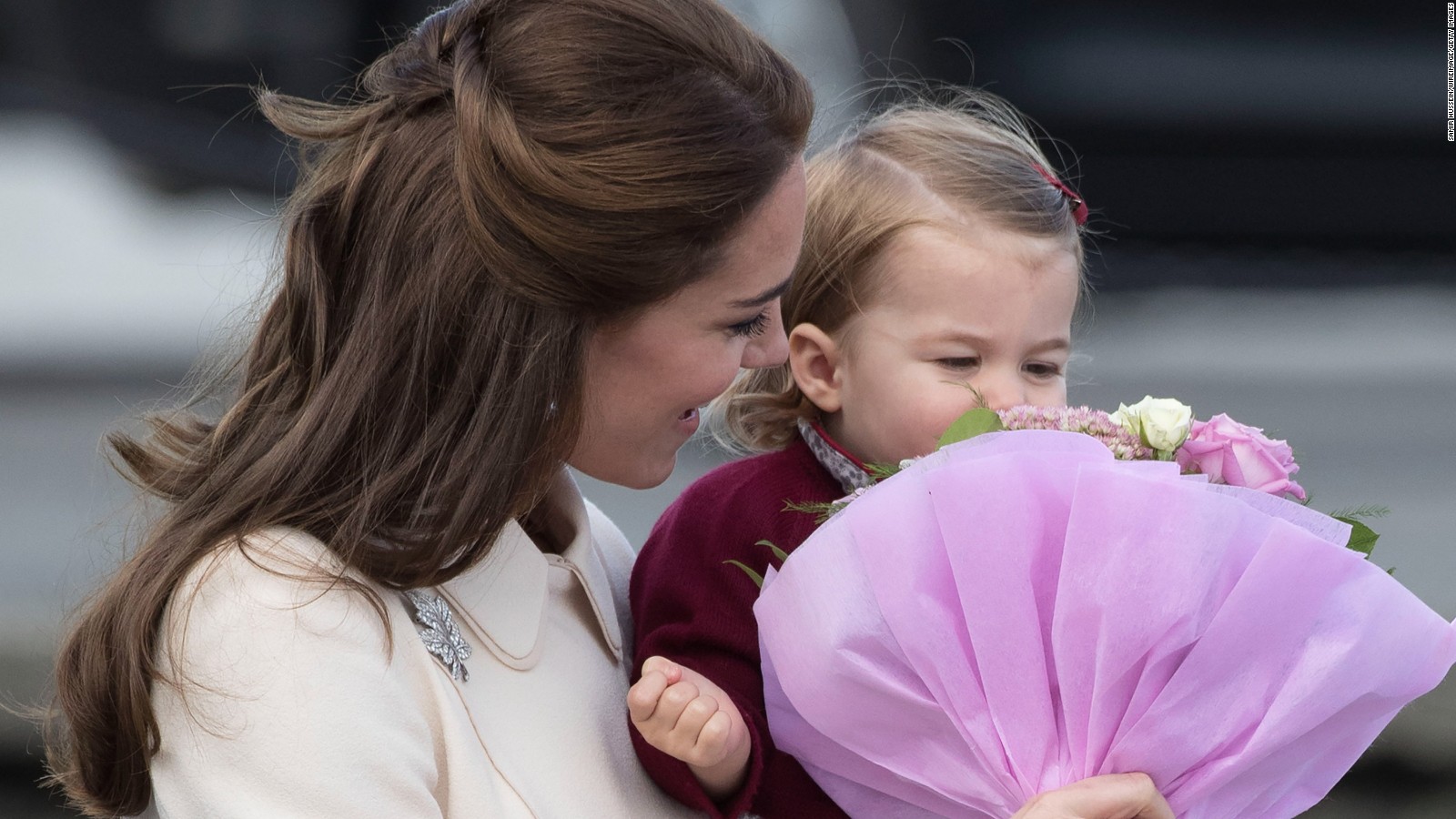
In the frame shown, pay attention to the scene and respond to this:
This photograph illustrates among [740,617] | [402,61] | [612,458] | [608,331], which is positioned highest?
[402,61]

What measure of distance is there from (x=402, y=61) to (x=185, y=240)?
320 centimetres

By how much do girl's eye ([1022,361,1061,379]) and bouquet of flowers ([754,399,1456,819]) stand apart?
0.45 m

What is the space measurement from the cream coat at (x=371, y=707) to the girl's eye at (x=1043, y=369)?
72 cm

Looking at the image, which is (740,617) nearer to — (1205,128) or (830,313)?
(830,313)

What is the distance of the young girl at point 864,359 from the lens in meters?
1.62

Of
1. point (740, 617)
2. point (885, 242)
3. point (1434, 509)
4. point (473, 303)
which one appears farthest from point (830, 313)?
point (1434, 509)

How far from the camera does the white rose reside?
4.65ft

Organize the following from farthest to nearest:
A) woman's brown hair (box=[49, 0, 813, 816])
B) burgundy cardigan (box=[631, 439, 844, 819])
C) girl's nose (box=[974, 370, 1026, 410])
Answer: girl's nose (box=[974, 370, 1026, 410]), burgundy cardigan (box=[631, 439, 844, 819]), woman's brown hair (box=[49, 0, 813, 816])

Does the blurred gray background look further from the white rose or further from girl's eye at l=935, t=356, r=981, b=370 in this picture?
the white rose

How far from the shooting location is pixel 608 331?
1447 millimetres

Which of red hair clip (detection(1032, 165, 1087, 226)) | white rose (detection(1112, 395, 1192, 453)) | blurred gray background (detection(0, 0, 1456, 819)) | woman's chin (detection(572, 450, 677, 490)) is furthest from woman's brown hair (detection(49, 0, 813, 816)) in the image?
blurred gray background (detection(0, 0, 1456, 819))

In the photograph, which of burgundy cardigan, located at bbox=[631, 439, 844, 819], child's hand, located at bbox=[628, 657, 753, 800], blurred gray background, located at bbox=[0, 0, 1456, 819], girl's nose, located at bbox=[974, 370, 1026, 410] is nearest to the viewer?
child's hand, located at bbox=[628, 657, 753, 800]

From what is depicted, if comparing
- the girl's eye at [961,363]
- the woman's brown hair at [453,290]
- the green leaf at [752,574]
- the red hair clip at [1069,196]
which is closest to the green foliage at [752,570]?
the green leaf at [752,574]

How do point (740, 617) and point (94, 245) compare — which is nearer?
point (740, 617)
